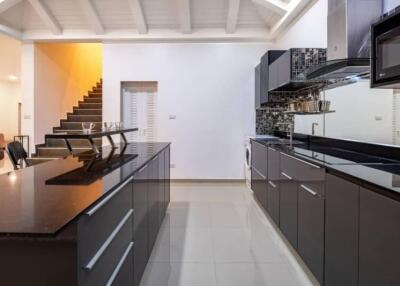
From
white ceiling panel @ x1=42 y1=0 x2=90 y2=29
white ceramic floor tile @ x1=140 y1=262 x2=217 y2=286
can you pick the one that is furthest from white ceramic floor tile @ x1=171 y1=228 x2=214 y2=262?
white ceiling panel @ x1=42 y1=0 x2=90 y2=29

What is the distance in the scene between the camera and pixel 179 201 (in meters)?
5.43

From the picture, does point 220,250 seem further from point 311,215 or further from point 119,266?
point 119,266

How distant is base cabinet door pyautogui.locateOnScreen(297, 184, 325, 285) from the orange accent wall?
6.45 metres

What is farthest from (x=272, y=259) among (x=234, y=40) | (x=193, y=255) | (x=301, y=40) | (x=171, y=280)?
(x=234, y=40)

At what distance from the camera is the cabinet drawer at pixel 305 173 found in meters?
2.38

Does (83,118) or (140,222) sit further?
(83,118)

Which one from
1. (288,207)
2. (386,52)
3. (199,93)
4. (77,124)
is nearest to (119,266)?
(288,207)

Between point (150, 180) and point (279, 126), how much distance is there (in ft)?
13.5

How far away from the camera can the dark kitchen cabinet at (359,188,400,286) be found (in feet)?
4.77

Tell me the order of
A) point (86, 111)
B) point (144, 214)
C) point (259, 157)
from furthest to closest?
point (86, 111), point (259, 157), point (144, 214)

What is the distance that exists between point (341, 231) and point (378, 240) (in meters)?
0.42

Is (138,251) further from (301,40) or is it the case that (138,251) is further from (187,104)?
(187,104)

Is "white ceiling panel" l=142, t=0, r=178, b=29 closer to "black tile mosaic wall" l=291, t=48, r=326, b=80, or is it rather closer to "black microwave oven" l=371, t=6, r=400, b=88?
"black tile mosaic wall" l=291, t=48, r=326, b=80

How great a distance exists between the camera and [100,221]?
1.55m
